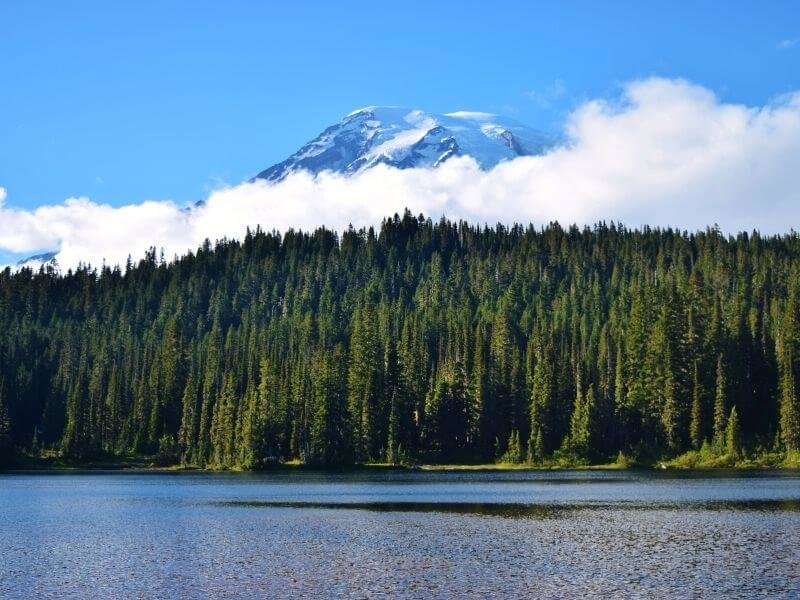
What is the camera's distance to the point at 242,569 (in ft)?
184

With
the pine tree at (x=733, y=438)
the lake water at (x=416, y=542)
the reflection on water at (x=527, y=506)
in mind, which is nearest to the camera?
the lake water at (x=416, y=542)

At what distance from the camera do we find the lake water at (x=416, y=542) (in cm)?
4938

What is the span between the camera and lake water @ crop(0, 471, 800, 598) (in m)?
49.4

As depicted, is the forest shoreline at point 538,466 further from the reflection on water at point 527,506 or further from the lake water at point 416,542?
the reflection on water at point 527,506

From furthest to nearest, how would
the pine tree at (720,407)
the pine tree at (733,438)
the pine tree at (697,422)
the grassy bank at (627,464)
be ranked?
the pine tree at (697,422), the pine tree at (720,407), the grassy bank at (627,464), the pine tree at (733,438)

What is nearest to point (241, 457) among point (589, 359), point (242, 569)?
point (589, 359)

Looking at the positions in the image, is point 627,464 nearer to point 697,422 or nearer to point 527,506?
point 697,422

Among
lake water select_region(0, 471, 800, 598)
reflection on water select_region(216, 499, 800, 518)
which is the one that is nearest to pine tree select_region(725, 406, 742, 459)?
lake water select_region(0, 471, 800, 598)

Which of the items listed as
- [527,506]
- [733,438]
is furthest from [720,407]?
[527,506]

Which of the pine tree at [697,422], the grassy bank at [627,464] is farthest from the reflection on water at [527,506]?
the pine tree at [697,422]

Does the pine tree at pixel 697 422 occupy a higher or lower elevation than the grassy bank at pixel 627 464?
higher

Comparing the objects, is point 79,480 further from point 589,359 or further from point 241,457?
point 589,359

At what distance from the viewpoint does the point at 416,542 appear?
65.8 metres

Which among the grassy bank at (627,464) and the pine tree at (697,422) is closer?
the grassy bank at (627,464)
